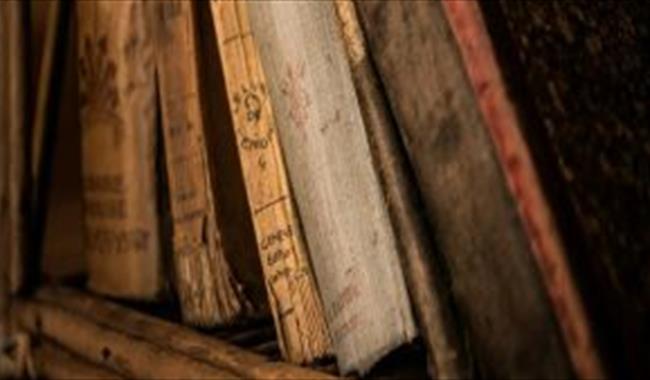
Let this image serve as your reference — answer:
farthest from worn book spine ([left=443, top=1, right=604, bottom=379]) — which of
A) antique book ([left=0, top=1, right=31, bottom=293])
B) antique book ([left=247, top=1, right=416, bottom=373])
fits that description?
antique book ([left=0, top=1, right=31, bottom=293])

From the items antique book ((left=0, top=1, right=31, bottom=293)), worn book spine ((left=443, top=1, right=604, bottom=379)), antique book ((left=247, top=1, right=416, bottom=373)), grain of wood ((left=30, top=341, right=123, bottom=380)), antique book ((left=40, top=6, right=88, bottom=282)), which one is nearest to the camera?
worn book spine ((left=443, top=1, right=604, bottom=379))

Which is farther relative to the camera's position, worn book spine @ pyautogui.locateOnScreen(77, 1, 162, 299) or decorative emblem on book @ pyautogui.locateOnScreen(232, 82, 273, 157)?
worn book spine @ pyautogui.locateOnScreen(77, 1, 162, 299)

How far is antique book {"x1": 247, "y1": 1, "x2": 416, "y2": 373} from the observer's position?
22.2 inches

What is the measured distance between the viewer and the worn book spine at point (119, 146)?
876 millimetres

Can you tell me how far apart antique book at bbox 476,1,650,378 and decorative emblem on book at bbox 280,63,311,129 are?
0.61 feet

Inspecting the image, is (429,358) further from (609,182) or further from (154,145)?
(154,145)

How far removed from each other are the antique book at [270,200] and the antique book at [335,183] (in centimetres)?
2

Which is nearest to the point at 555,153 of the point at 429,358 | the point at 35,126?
the point at 429,358

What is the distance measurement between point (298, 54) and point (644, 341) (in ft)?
1.18

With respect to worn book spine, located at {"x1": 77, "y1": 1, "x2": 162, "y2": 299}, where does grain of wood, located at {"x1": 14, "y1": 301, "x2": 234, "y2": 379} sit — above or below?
below

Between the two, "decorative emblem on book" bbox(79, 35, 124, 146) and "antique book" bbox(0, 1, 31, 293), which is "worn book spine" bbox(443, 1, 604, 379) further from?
"antique book" bbox(0, 1, 31, 293)

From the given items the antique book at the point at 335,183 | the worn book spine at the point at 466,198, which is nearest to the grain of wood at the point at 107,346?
the antique book at the point at 335,183

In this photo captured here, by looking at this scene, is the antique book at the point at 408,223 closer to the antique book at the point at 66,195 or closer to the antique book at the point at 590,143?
the antique book at the point at 590,143

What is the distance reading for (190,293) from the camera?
2.57ft
